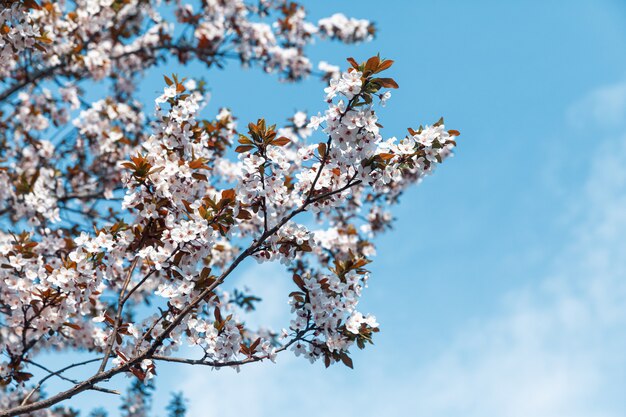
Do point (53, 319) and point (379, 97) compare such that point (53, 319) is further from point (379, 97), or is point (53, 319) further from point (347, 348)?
point (379, 97)

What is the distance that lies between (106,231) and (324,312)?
5.50 feet

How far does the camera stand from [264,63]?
28.8 ft

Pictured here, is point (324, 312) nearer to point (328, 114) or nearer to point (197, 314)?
point (197, 314)

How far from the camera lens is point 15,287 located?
4.41m

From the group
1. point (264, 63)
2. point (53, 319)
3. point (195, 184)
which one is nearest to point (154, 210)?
point (195, 184)

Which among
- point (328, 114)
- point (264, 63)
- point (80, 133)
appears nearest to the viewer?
point (328, 114)

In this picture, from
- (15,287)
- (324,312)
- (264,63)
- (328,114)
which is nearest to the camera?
(328,114)

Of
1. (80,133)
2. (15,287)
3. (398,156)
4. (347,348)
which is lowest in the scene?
(347,348)

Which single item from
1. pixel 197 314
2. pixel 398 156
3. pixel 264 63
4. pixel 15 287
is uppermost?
pixel 264 63

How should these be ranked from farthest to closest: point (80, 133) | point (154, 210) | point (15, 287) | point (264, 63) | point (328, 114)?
point (264, 63) < point (80, 133) < point (15, 287) < point (154, 210) < point (328, 114)

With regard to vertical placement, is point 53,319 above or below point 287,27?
below

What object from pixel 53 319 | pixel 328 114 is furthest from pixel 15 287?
pixel 328 114

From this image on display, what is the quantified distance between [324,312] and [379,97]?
4.34 ft

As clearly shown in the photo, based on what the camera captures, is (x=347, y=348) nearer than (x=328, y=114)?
No
